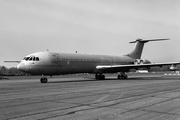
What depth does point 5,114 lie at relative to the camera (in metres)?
7.43

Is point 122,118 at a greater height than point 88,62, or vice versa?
point 88,62

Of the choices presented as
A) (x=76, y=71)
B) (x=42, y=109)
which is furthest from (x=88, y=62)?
(x=42, y=109)

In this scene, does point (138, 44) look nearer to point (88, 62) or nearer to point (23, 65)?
point (88, 62)

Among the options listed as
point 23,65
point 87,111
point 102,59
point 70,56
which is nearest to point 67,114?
point 87,111

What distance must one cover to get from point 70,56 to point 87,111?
73.6 ft

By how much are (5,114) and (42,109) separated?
141 centimetres

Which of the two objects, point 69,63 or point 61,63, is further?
point 69,63

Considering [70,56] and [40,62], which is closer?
[40,62]

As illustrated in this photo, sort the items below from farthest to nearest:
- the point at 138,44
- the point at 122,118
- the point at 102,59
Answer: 1. the point at 138,44
2. the point at 102,59
3. the point at 122,118

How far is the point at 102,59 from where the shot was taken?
1405 inches

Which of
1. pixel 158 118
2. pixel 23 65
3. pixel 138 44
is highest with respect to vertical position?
pixel 138 44

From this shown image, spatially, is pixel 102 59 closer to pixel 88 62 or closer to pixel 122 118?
pixel 88 62

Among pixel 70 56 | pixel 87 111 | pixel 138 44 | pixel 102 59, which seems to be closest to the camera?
pixel 87 111

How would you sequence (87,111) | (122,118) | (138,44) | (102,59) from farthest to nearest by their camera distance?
(138,44)
(102,59)
(87,111)
(122,118)
